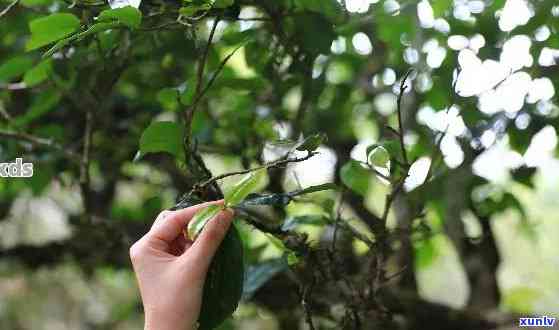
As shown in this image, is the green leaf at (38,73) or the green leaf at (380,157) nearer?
the green leaf at (380,157)

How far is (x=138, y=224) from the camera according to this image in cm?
137

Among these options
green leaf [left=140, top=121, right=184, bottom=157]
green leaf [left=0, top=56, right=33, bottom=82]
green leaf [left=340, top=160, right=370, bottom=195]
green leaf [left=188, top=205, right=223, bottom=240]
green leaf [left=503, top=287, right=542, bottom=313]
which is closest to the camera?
green leaf [left=188, top=205, right=223, bottom=240]

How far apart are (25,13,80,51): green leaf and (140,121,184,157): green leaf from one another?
118mm

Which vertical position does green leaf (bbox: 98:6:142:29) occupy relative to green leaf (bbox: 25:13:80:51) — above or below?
above

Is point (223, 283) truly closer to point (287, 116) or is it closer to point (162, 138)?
point (162, 138)

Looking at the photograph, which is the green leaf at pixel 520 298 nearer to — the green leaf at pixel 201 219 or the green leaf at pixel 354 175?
the green leaf at pixel 354 175

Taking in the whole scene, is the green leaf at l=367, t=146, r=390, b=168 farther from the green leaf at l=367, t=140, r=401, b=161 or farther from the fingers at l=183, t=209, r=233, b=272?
the fingers at l=183, t=209, r=233, b=272

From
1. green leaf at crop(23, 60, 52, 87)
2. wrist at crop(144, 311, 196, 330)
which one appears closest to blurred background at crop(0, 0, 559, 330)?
green leaf at crop(23, 60, 52, 87)

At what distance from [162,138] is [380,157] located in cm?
22

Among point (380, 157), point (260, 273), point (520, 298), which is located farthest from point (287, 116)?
point (520, 298)

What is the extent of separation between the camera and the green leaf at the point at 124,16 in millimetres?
602

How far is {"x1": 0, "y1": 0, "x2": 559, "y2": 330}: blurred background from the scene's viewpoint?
83 cm

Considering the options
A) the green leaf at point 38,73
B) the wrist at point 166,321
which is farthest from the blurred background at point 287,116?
the wrist at point 166,321

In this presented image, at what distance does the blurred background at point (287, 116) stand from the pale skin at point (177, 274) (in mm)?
96
